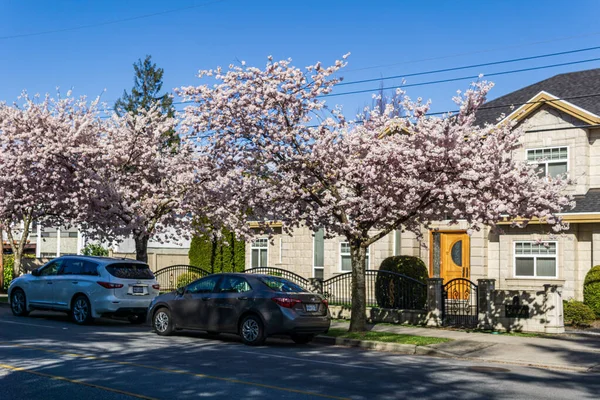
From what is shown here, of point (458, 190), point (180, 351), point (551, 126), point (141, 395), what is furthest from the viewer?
point (551, 126)

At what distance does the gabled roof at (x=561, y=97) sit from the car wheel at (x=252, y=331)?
11.8 m

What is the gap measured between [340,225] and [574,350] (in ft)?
18.7

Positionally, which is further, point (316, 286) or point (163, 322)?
point (316, 286)

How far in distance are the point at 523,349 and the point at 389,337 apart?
2.98 metres

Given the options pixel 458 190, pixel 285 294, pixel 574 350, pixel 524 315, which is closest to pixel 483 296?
pixel 524 315

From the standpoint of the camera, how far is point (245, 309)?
1573 centimetres

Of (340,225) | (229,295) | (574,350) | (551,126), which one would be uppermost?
(551,126)

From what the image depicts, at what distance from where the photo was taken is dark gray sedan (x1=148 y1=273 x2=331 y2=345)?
15.4 meters

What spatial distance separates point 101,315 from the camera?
61.8 feet

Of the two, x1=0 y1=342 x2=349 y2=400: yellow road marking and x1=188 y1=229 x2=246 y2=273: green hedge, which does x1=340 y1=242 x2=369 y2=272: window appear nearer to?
x1=188 y1=229 x2=246 y2=273: green hedge

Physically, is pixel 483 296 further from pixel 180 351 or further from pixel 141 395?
pixel 141 395

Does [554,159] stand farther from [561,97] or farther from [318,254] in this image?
[318,254]

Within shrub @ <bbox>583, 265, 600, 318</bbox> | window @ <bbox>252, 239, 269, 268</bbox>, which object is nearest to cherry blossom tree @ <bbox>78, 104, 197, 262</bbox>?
window @ <bbox>252, 239, 269, 268</bbox>

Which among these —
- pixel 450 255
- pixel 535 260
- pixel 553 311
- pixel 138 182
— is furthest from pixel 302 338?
pixel 450 255
